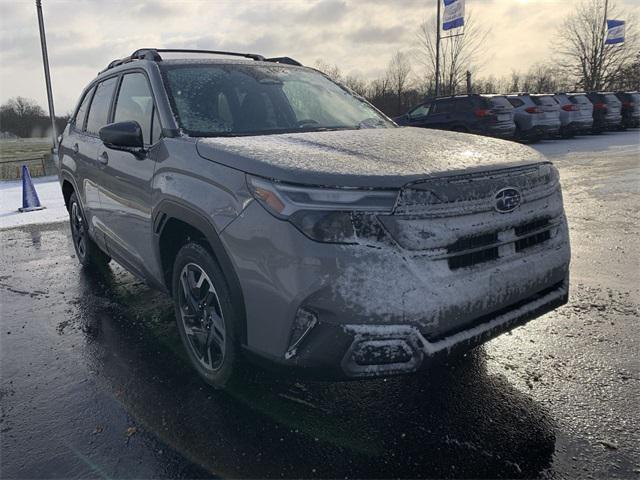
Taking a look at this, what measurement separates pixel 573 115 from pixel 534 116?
11.0 feet

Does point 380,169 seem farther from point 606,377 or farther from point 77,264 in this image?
point 77,264

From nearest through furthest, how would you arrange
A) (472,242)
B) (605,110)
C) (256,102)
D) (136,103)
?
(472,242) < (256,102) < (136,103) < (605,110)

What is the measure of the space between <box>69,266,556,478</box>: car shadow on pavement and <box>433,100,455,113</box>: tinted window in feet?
42.0

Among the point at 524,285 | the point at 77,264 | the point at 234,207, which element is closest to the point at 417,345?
the point at 524,285

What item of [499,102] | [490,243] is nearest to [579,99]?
[499,102]

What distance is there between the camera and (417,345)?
2.12 m

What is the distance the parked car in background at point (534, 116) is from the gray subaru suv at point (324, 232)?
568 inches

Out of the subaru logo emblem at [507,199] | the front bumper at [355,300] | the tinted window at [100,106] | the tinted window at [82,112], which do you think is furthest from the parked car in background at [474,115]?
the front bumper at [355,300]

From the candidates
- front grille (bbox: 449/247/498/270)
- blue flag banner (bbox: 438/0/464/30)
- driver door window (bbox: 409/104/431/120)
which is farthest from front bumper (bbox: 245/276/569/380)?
blue flag banner (bbox: 438/0/464/30)

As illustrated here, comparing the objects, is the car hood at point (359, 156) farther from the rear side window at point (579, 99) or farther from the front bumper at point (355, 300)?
the rear side window at point (579, 99)

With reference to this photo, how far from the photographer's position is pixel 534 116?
16.3 m

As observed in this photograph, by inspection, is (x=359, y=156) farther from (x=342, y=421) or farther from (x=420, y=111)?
(x=420, y=111)

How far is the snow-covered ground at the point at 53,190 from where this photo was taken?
8.95m

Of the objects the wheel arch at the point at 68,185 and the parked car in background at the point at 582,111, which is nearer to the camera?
the wheel arch at the point at 68,185
